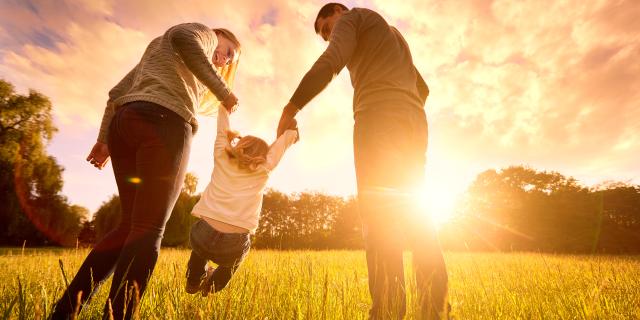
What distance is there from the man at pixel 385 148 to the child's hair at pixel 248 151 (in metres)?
0.34

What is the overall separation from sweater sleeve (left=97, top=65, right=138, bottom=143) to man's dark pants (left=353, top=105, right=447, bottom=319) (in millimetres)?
1805

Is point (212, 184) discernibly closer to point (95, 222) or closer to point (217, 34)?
point (217, 34)

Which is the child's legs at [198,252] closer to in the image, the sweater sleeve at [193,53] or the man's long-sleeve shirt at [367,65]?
the sweater sleeve at [193,53]

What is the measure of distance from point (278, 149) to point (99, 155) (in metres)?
1.46

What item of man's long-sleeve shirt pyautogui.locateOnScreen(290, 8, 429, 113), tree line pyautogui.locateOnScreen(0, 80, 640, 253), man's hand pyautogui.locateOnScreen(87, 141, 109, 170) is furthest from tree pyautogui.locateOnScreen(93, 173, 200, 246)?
man's long-sleeve shirt pyautogui.locateOnScreen(290, 8, 429, 113)

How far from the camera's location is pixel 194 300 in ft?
8.09

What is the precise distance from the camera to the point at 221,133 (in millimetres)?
2338

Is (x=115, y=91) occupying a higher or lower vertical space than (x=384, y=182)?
higher

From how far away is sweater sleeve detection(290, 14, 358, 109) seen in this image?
2.00m

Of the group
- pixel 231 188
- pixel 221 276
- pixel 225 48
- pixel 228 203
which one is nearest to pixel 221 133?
pixel 231 188

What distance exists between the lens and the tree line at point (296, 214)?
26891mm

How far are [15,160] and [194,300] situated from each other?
38724mm

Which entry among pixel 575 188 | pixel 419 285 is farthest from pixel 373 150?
pixel 575 188

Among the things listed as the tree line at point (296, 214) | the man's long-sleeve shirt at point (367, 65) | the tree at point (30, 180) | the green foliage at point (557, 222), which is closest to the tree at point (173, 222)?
the tree line at point (296, 214)
